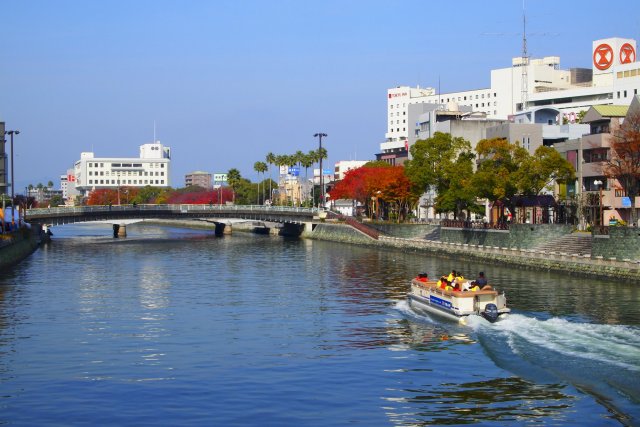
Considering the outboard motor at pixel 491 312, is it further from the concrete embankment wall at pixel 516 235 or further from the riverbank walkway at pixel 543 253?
the concrete embankment wall at pixel 516 235

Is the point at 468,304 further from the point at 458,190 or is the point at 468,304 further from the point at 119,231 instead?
the point at 119,231

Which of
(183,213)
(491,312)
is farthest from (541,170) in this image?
(183,213)

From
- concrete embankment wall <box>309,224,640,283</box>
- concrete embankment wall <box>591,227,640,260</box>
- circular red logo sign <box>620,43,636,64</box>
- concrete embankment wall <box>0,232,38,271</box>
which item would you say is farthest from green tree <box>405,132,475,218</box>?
circular red logo sign <box>620,43,636,64</box>

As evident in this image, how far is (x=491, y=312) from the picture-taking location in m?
46.5

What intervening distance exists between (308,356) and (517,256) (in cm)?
4981

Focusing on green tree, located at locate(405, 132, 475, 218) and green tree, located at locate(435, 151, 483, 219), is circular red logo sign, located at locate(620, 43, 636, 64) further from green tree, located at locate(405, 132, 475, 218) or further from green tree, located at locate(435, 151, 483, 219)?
green tree, located at locate(435, 151, 483, 219)

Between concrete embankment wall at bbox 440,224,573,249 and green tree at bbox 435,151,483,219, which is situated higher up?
green tree at bbox 435,151,483,219

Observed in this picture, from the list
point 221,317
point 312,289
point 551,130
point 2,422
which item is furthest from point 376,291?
point 551,130

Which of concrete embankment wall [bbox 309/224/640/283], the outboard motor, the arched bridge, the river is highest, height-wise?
the arched bridge

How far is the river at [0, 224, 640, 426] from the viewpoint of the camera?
3062 centimetres

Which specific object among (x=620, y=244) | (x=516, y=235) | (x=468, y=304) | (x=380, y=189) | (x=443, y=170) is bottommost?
(x=468, y=304)

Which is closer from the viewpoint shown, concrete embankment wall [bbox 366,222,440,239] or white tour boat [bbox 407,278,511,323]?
white tour boat [bbox 407,278,511,323]

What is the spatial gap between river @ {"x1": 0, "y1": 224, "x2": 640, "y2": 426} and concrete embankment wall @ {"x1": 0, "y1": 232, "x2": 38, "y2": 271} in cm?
1490

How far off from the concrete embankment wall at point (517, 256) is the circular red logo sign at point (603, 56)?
61469mm
